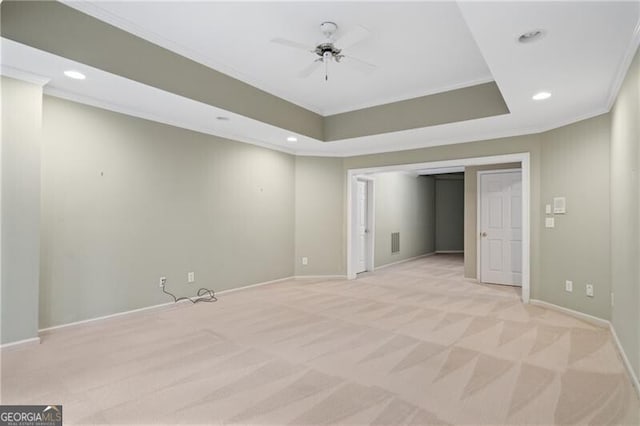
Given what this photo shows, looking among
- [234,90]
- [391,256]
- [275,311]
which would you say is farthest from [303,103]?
[391,256]

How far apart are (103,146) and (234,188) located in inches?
76.2

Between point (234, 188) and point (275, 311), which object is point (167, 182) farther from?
point (275, 311)

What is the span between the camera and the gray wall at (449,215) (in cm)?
1126

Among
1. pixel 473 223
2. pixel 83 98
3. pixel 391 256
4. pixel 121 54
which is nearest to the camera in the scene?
pixel 121 54

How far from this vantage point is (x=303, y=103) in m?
5.13

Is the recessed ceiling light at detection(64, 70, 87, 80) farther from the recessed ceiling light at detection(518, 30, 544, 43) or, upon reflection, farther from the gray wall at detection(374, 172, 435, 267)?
the gray wall at detection(374, 172, 435, 267)

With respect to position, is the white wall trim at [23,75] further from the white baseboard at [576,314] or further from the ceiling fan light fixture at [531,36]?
the white baseboard at [576,314]

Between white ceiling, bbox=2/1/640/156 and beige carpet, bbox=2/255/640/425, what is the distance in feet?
8.11

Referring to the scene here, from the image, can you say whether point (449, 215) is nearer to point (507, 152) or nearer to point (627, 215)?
point (507, 152)

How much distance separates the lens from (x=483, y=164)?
17.9 ft

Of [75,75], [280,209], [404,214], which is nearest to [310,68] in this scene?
[75,75]

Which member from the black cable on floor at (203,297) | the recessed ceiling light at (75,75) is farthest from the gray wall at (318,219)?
the recessed ceiling light at (75,75)

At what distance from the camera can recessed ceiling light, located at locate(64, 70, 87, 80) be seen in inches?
121

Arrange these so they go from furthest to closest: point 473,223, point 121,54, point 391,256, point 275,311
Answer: point 391,256 → point 473,223 → point 275,311 → point 121,54
